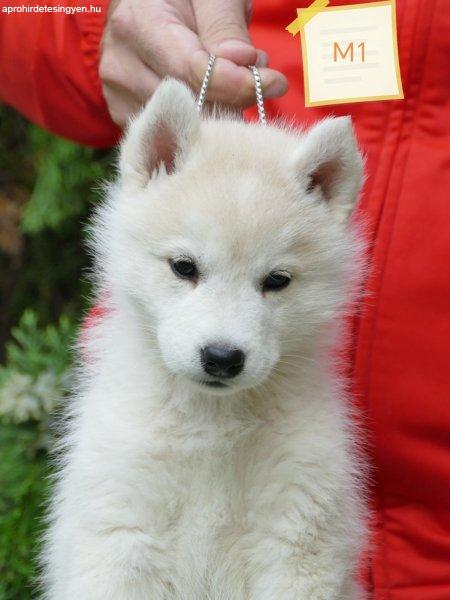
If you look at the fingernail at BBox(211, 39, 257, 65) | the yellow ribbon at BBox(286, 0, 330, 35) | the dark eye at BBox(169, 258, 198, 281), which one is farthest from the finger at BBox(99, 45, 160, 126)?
the dark eye at BBox(169, 258, 198, 281)

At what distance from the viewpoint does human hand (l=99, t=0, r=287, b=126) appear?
2.33 meters

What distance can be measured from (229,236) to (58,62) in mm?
1291

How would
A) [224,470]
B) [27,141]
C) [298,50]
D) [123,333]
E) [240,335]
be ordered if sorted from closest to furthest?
1. [240,335]
2. [224,470]
3. [123,333]
4. [298,50]
5. [27,141]

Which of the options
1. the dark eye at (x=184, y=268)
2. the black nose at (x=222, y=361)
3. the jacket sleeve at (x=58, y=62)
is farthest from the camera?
the jacket sleeve at (x=58, y=62)

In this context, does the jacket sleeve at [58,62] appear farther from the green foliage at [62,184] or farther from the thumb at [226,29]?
the green foliage at [62,184]

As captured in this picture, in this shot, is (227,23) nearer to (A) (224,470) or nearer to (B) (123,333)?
(B) (123,333)

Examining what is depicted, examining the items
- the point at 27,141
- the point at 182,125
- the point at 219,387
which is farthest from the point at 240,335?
the point at 27,141

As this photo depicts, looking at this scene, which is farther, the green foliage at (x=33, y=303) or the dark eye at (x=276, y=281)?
the green foliage at (x=33, y=303)

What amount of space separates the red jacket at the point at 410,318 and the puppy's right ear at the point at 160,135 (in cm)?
53

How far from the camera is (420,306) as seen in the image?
2.40m

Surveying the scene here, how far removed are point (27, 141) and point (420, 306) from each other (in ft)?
9.24

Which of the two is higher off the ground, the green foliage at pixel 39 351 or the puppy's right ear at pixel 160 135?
the puppy's right ear at pixel 160 135

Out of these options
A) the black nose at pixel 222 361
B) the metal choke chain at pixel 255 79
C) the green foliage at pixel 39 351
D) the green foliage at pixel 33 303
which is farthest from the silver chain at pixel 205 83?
the green foliage at pixel 39 351

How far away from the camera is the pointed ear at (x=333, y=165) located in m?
2.18
